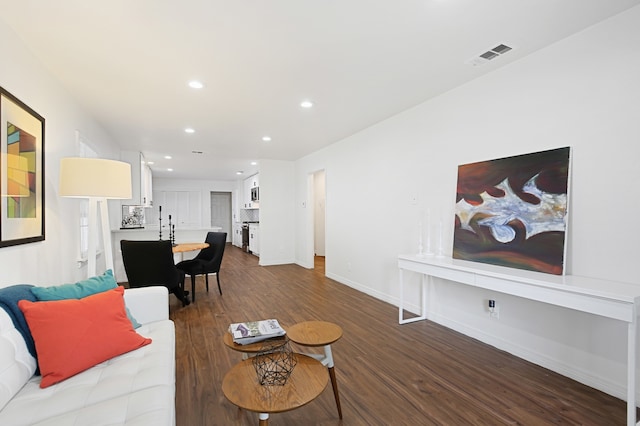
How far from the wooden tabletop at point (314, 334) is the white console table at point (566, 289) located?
4.46 ft

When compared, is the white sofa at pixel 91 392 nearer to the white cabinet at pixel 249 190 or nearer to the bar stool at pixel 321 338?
the bar stool at pixel 321 338

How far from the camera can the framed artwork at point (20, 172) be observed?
6.31ft

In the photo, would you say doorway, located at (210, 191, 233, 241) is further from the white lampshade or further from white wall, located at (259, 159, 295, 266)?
the white lampshade

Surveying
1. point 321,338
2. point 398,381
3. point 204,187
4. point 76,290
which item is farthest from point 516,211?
point 204,187

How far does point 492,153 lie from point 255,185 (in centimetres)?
698

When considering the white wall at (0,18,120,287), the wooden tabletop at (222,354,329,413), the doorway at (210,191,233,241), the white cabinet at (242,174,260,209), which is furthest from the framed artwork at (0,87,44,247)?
the doorway at (210,191,233,241)

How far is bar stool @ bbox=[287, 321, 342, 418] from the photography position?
1.87 meters

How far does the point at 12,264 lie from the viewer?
2.03 meters

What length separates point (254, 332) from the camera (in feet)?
6.35

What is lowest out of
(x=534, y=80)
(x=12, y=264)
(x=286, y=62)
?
(x=12, y=264)

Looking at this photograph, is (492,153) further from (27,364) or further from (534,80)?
(27,364)

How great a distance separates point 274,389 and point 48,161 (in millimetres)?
2712

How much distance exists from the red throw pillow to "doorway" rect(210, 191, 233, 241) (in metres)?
10.9

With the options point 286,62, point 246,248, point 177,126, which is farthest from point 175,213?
point 286,62
